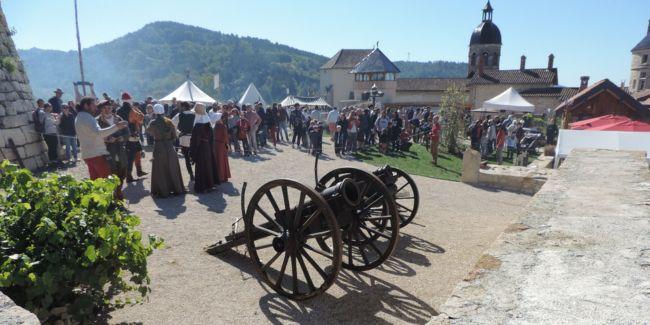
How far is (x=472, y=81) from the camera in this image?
45.2 metres

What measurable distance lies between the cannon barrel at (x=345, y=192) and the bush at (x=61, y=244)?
5.39 ft

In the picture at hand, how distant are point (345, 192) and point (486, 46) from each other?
56297mm

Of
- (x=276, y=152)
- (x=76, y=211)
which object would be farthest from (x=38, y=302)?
(x=276, y=152)

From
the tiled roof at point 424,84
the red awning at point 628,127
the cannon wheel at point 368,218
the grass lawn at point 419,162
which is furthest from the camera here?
the tiled roof at point 424,84

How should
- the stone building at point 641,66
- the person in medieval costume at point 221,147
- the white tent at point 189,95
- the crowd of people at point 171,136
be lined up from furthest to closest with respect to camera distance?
the stone building at point 641,66 < the white tent at point 189,95 < the person in medieval costume at point 221,147 < the crowd of people at point 171,136

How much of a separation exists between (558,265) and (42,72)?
533 feet

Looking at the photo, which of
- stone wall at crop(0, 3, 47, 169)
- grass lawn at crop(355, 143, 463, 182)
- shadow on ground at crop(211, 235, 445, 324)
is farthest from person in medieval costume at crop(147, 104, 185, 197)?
grass lawn at crop(355, 143, 463, 182)

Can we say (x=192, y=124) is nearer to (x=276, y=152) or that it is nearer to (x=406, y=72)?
(x=276, y=152)

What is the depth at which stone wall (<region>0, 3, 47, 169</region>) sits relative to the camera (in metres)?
9.20

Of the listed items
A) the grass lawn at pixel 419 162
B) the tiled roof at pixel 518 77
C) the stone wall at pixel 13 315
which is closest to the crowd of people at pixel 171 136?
the grass lawn at pixel 419 162

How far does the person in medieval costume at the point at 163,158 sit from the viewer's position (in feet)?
23.1

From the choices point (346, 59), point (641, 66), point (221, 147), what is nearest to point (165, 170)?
point (221, 147)

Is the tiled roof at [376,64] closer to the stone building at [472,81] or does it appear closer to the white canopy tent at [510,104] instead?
the stone building at [472,81]

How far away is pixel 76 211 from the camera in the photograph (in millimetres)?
2920
